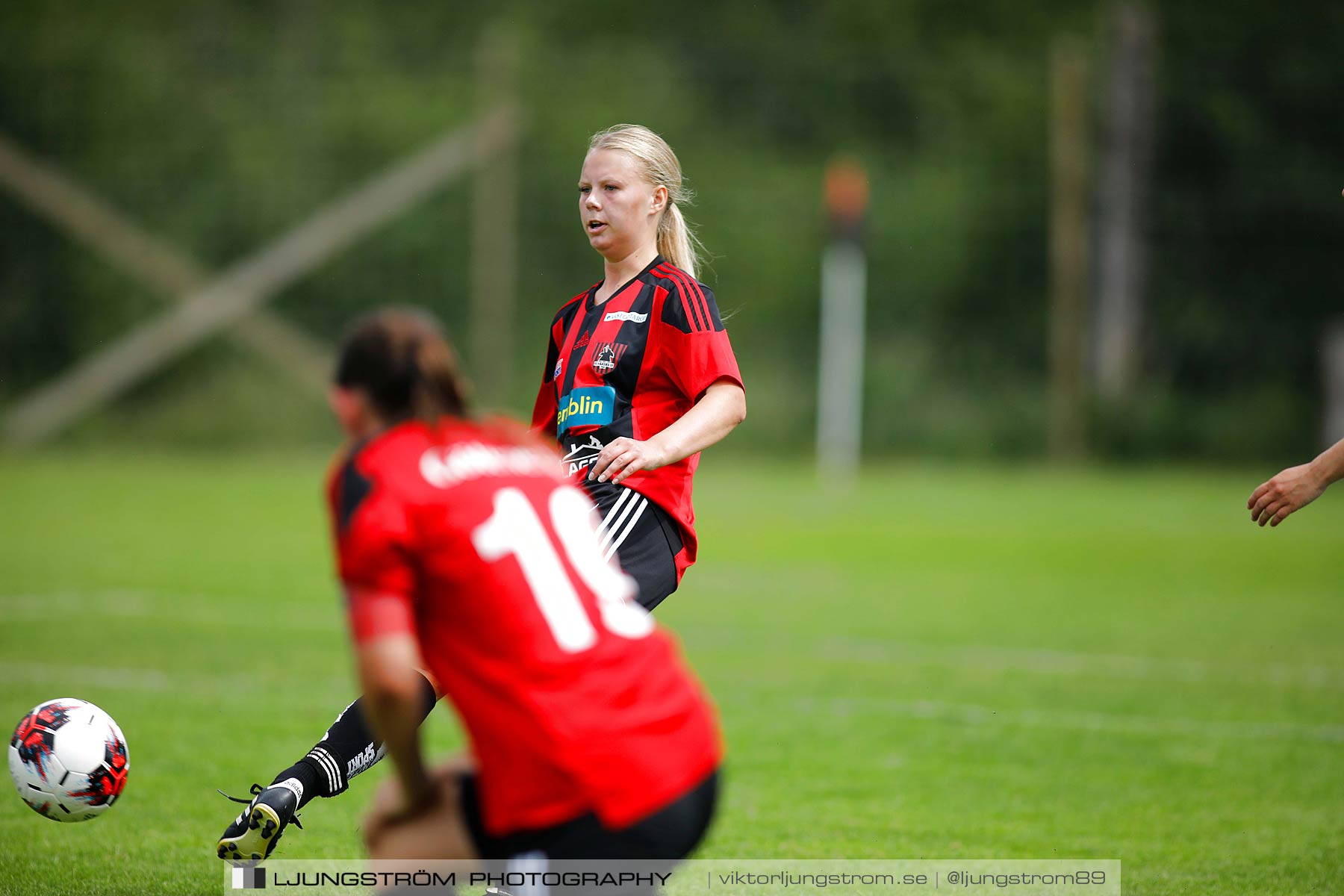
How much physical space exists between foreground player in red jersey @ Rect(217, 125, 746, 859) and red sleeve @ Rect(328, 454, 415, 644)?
1451 millimetres

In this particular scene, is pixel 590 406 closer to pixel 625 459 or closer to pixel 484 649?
pixel 625 459

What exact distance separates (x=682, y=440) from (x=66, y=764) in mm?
2151

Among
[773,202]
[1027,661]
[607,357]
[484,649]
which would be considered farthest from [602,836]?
[773,202]

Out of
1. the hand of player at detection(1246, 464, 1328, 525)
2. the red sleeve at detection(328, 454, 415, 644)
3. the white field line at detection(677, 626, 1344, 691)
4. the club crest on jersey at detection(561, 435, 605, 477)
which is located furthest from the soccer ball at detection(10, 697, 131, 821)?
the white field line at detection(677, 626, 1344, 691)

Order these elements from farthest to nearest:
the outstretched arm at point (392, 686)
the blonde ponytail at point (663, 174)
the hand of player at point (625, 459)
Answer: the blonde ponytail at point (663, 174) → the hand of player at point (625, 459) → the outstretched arm at point (392, 686)

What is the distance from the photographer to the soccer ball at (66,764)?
4.54m

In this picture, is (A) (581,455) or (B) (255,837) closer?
(B) (255,837)

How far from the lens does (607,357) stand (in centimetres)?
446

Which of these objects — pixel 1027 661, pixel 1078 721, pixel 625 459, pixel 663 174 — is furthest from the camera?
pixel 1027 661

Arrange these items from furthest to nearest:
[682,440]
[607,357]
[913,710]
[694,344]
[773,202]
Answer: [773,202] → [913,710] → [607,357] → [694,344] → [682,440]

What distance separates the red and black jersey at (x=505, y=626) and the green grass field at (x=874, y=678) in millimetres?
2216

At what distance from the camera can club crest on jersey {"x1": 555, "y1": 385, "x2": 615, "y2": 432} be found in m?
4.45

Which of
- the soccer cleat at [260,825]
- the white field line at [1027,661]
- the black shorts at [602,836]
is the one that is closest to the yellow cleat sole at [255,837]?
the soccer cleat at [260,825]

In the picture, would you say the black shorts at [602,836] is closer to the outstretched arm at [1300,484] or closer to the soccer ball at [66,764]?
the soccer ball at [66,764]
